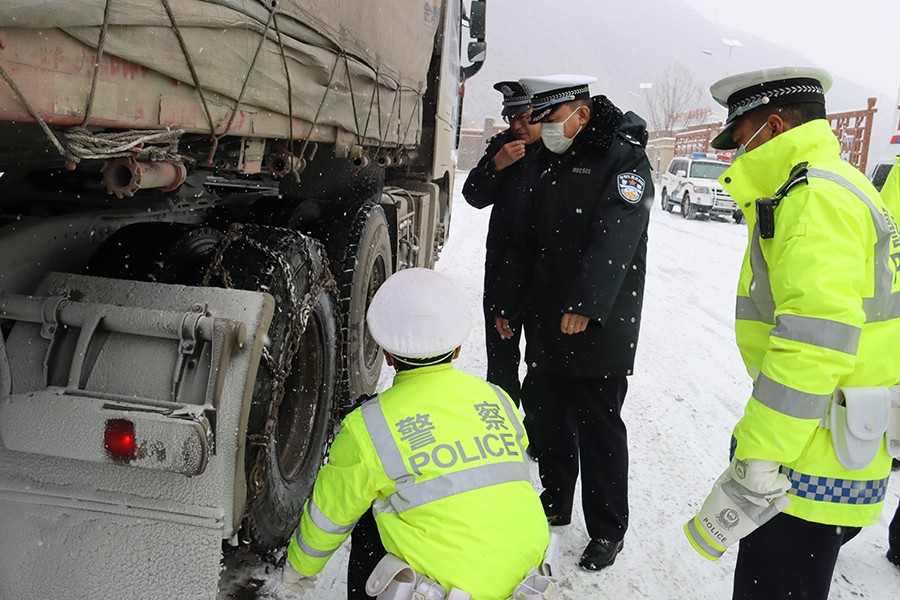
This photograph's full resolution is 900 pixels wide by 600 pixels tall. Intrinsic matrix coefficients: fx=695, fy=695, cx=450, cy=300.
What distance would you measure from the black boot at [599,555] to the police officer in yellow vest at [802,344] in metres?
0.91

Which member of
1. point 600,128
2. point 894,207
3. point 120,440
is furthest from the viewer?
point 894,207

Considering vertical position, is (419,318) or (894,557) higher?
(419,318)

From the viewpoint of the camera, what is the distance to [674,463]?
3.81 metres

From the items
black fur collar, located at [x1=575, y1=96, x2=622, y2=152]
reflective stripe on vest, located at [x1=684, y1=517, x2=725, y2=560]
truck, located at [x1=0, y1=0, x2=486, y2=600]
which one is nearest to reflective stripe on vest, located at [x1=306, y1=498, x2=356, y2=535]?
truck, located at [x1=0, y1=0, x2=486, y2=600]

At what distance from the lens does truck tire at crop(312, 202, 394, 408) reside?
3.36 metres

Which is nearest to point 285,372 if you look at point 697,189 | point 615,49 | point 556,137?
point 556,137

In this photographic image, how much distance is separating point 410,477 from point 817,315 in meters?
1.01

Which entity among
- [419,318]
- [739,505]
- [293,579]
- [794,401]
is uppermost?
[419,318]

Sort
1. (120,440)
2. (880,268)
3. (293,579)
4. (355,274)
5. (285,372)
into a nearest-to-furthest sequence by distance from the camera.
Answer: (120,440) < (880,268) < (293,579) < (285,372) < (355,274)

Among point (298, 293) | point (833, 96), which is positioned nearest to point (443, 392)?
point (298, 293)

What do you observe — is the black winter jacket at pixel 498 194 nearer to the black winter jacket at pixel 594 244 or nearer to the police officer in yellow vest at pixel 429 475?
the black winter jacket at pixel 594 244

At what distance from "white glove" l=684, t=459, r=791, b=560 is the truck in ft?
4.06

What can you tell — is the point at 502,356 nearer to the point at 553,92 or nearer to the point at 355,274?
the point at 355,274

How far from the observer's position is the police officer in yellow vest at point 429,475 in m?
1.63
